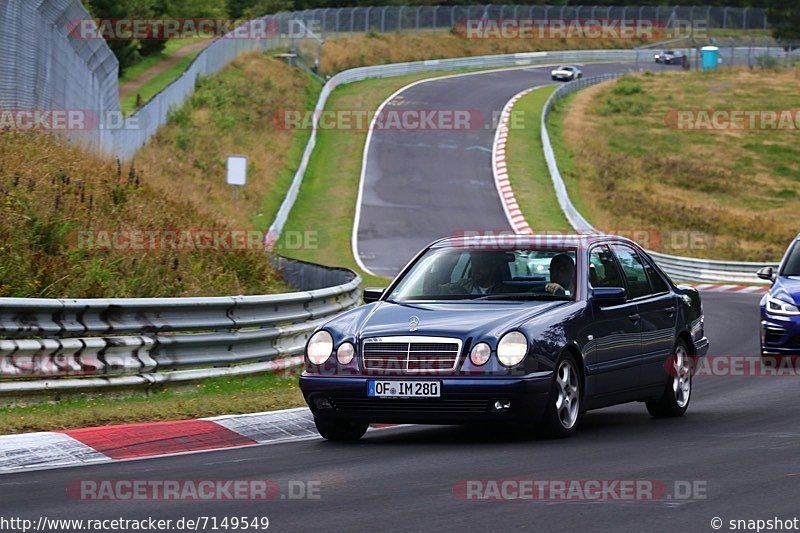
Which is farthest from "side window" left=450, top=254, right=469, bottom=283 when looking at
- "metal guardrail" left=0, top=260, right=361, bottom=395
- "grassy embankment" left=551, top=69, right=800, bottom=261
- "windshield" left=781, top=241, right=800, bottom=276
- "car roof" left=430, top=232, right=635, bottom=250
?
"grassy embankment" left=551, top=69, right=800, bottom=261

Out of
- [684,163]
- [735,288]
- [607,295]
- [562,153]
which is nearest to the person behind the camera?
[607,295]

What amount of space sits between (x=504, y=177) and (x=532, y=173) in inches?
58.2

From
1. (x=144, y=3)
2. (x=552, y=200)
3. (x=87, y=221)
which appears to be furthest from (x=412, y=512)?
(x=144, y=3)

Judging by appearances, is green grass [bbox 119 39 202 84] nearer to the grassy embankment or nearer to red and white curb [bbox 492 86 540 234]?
red and white curb [bbox 492 86 540 234]

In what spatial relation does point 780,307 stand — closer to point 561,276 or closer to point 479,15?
point 561,276

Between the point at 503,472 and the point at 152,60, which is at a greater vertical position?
the point at 152,60

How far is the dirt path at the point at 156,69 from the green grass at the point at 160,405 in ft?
140

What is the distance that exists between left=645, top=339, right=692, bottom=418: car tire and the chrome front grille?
9.35ft

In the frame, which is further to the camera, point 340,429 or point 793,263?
point 793,263

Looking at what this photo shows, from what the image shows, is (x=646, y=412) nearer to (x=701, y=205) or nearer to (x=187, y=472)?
(x=187, y=472)

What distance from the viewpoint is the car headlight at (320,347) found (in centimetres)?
1010

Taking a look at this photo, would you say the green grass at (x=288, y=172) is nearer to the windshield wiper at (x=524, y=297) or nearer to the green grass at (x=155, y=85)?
the green grass at (x=155, y=85)

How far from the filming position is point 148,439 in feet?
33.0

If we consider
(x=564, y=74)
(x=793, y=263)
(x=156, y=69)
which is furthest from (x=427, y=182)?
(x=564, y=74)
